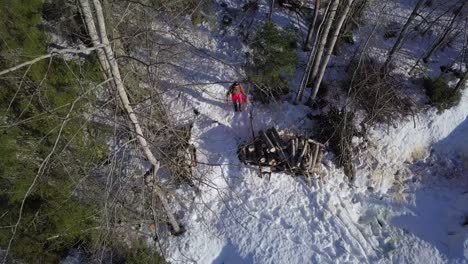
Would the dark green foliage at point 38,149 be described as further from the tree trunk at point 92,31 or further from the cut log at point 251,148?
the cut log at point 251,148

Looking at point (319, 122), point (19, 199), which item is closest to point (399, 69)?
point (319, 122)

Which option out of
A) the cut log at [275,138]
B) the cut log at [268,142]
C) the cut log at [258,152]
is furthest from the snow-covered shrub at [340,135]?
the cut log at [258,152]

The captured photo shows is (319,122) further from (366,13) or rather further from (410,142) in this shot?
(366,13)

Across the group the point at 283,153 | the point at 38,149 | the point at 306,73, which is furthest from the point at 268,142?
the point at 38,149

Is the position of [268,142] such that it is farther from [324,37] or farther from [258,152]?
[324,37]

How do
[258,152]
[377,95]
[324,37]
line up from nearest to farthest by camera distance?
[324,37]
[258,152]
[377,95]

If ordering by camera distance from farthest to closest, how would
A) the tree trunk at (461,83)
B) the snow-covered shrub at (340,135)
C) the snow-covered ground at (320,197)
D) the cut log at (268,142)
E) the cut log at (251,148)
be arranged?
the tree trunk at (461,83) → the snow-covered shrub at (340,135) → the cut log at (251,148) → the cut log at (268,142) → the snow-covered ground at (320,197)

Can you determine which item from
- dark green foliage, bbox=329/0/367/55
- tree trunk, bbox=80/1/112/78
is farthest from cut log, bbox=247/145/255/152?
tree trunk, bbox=80/1/112/78
